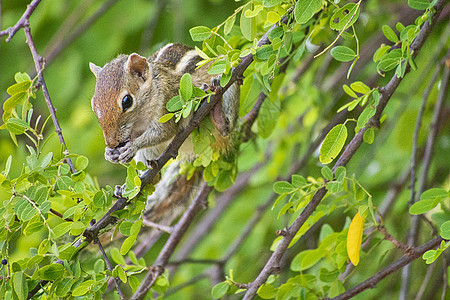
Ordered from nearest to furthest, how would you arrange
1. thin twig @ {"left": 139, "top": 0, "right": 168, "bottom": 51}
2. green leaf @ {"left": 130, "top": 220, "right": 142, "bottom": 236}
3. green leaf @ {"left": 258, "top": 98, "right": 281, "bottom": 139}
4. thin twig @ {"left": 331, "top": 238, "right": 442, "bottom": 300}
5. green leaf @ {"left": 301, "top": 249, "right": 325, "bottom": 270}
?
green leaf @ {"left": 130, "top": 220, "right": 142, "bottom": 236} < thin twig @ {"left": 331, "top": 238, "right": 442, "bottom": 300} < green leaf @ {"left": 301, "top": 249, "right": 325, "bottom": 270} < green leaf @ {"left": 258, "top": 98, "right": 281, "bottom": 139} < thin twig @ {"left": 139, "top": 0, "right": 168, "bottom": 51}

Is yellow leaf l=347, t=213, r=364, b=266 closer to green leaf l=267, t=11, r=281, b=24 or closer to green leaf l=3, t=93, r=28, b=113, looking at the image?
green leaf l=267, t=11, r=281, b=24

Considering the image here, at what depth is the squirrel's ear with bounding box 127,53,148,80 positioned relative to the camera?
5.24 ft

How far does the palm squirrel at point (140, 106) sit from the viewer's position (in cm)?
152

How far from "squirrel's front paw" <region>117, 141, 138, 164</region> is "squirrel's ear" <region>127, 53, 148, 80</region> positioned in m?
0.21

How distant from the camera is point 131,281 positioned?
125 centimetres

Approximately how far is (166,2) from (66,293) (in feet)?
5.45

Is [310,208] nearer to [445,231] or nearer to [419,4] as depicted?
[445,231]

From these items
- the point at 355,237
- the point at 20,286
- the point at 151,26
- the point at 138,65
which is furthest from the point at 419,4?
the point at 151,26

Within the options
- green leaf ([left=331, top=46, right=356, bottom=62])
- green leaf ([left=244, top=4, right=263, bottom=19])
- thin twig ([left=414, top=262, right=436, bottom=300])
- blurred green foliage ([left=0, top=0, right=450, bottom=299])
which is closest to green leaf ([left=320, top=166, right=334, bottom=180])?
green leaf ([left=331, top=46, right=356, bottom=62])

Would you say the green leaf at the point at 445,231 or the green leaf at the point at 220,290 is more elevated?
the green leaf at the point at 445,231

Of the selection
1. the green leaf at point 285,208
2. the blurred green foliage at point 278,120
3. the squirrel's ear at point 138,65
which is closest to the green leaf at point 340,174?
the green leaf at point 285,208

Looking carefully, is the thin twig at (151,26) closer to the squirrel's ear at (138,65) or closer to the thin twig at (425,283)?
the squirrel's ear at (138,65)

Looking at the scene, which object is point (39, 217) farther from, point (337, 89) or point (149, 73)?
point (337, 89)

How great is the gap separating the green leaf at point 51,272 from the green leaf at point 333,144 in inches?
22.2
